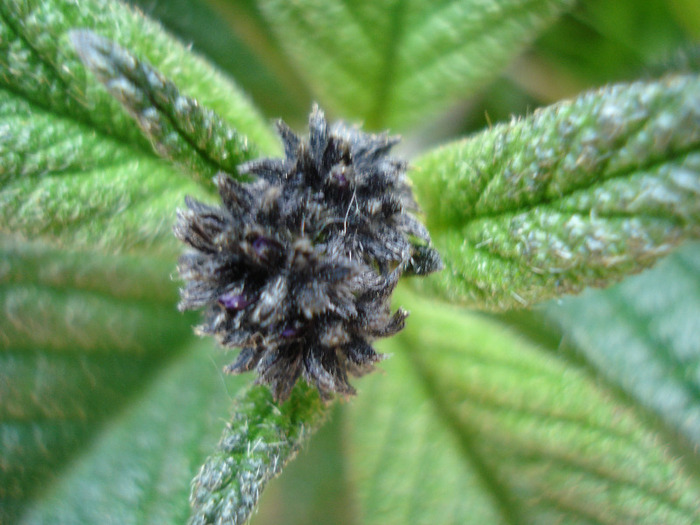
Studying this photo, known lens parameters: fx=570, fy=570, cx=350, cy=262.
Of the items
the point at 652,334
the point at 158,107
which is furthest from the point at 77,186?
the point at 652,334

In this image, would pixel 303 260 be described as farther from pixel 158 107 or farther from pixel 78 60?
pixel 78 60

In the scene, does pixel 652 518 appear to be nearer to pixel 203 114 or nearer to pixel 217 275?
pixel 217 275

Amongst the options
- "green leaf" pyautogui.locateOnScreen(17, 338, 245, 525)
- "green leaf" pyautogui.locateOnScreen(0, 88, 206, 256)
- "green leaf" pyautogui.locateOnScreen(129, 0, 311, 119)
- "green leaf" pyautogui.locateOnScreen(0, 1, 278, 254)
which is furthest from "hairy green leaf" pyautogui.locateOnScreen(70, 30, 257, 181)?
"green leaf" pyautogui.locateOnScreen(129, 0, 311, 119)

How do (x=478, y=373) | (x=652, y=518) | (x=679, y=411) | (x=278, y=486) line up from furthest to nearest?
(x=278, y=486) < (x=679, y=411) < (x=478, y=373) < (x=652, y=518)

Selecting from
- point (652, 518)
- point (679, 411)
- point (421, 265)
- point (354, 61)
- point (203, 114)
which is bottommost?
point (652, 518)

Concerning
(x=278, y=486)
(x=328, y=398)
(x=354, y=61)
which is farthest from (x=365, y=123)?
(x=278, y=486)

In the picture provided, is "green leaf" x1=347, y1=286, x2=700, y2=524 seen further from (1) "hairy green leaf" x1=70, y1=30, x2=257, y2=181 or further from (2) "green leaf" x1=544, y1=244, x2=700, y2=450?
(1) "hairy green leaf" x1=70, y1=30, x2=257, y2=181

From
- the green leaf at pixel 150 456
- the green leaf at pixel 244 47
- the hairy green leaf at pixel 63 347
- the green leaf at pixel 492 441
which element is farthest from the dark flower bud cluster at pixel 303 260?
the green leaf at pixel 244 47
